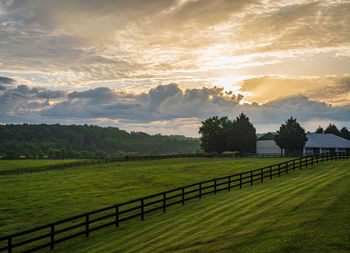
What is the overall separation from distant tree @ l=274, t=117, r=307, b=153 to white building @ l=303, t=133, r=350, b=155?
11.9ft

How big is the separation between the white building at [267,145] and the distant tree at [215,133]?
9.39m

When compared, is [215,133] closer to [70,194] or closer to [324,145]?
[324,145]

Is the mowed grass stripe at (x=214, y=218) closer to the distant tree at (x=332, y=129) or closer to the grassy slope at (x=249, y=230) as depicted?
the grassy slope at (x=249, y=230)

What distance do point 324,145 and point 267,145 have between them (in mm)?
13880

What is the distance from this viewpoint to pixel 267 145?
8800cm

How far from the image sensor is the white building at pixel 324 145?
267 feet

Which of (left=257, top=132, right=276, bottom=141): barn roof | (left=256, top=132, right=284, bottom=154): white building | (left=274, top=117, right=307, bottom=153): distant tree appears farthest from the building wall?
(left=274, top=117, right=307, bottom=153): distant tree

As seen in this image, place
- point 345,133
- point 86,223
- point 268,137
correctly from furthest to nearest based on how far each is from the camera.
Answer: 1. point 345,133
2. point 268,137
3. point 86,223

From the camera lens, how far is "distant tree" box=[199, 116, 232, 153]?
93.8 metres

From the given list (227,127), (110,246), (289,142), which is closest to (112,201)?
(110,246)

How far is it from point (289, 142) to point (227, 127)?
69.1ft

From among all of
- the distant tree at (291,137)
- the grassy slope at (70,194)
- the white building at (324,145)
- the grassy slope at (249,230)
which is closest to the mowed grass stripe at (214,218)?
the grassy slope at (249,230)

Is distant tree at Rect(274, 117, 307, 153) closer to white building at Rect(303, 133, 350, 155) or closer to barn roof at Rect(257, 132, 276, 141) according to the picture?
white building at Rect(303, 133, 350, 155)

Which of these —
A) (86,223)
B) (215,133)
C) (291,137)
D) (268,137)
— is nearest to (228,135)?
(215,133)
